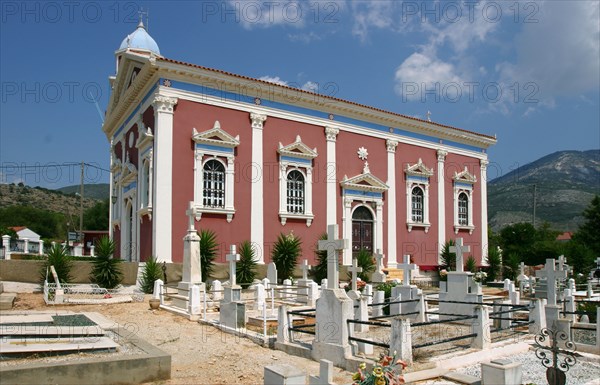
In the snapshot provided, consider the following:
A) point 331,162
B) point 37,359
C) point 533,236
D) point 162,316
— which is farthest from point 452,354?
point 533,236

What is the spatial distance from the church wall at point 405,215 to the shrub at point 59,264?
1623 centimetres

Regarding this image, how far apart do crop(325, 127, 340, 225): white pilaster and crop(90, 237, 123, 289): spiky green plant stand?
10.4 m

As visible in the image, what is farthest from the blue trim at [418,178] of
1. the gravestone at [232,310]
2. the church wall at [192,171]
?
the gravestone at [232,310]

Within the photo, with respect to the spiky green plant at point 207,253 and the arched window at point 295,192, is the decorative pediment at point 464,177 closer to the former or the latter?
the arched window at point 295,192

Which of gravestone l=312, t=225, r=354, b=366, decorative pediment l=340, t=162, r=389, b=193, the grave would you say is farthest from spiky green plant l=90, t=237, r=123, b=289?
gravestone l=312, t=225, r=354, b=366

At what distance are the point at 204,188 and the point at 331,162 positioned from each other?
22.5 ft

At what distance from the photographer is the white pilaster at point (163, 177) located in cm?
2101

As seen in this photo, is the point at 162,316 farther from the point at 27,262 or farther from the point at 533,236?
the point at 533,236

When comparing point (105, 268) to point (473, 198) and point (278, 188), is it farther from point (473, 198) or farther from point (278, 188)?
point (473, 198)

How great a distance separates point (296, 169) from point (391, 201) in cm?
628

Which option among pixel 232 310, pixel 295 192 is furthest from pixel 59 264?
pixel 295 192

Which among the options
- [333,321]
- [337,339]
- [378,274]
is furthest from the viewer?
[378,274]

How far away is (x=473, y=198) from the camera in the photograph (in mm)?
33000

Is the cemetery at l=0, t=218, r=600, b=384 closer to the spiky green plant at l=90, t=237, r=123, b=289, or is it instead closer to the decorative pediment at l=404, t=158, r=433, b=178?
the spiky green plant at l=90, t=237, r=123, b=289
